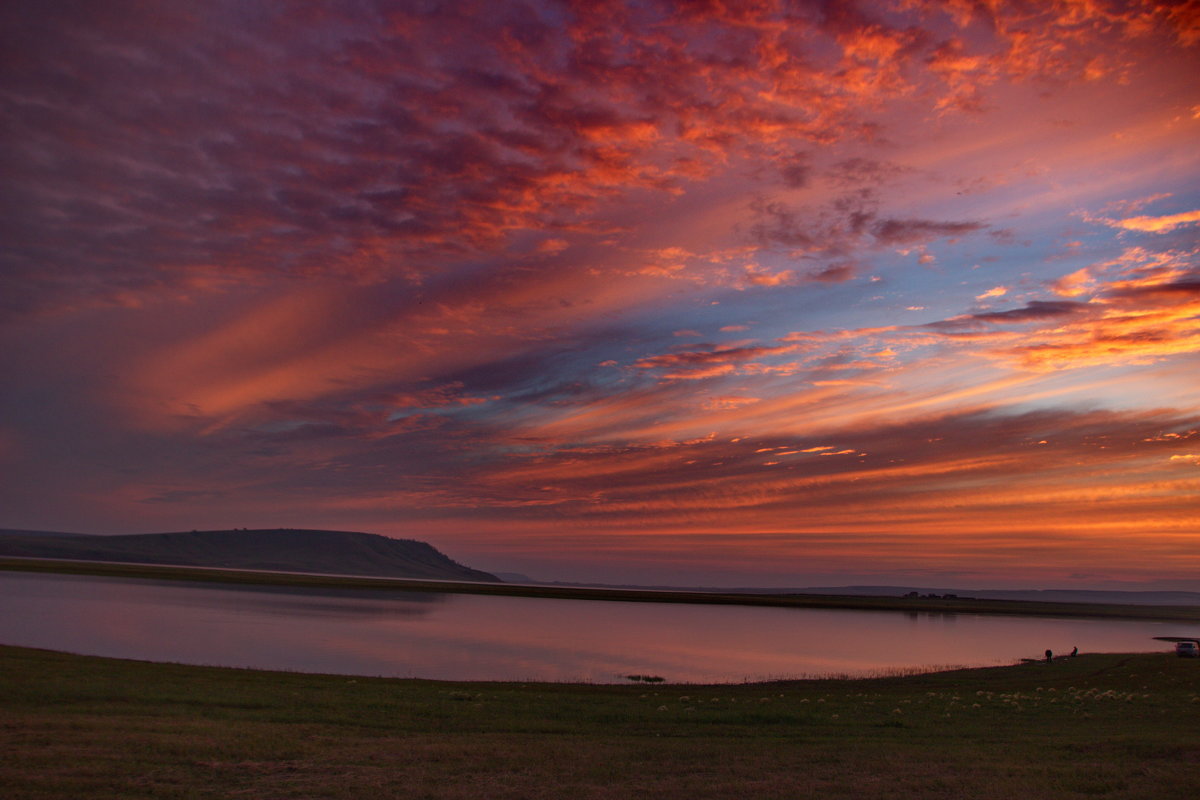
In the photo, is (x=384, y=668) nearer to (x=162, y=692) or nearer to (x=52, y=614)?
(x=162, y=692)

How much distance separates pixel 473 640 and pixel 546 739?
131 feet

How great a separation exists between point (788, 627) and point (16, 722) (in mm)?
80685

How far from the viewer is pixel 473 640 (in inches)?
2266

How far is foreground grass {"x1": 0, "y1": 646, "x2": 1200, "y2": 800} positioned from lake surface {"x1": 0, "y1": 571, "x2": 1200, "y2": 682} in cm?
1017

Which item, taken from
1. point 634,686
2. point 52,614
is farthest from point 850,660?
point 52,614

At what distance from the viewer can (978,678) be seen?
40656mm

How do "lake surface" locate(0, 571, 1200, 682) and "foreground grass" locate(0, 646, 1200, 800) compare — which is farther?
"lake surface" locate(0, 571, 1200, 682)

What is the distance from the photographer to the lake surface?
41.2 meters

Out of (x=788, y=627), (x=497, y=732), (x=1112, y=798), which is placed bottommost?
(x=788, y=627)

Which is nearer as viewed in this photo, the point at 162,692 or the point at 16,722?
the point at 16,722

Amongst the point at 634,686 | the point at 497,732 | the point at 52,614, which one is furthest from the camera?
the point at 52,614

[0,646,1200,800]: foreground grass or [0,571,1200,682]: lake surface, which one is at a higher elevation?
[0,646,1200,800]: foreground grass

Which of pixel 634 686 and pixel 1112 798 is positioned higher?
pixel 1112 798

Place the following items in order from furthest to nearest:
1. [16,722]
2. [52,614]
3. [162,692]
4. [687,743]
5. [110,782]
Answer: [52,614] < [162,692] < [687,743] < [16,722] < [110,782]
